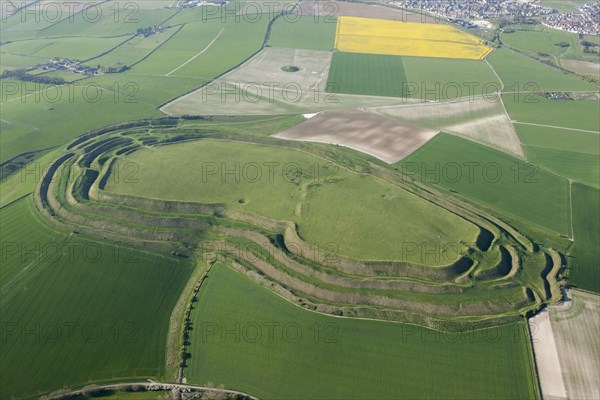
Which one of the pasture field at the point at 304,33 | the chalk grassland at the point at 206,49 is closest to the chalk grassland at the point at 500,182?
the chalk grassland at the point at 206,49

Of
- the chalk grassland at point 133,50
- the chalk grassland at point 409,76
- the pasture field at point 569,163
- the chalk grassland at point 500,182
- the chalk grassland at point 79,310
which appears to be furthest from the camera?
the chalk grassland at point 133,50

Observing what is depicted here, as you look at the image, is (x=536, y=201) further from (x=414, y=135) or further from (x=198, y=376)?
(x=198, y=376)

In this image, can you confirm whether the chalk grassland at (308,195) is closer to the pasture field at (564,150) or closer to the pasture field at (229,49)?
the pasture field at (564,150)

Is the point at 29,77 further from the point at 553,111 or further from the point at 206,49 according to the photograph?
the point at 553,111

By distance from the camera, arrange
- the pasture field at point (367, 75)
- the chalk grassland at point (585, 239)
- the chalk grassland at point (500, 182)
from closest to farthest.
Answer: the chalk grassland at point (585, 239) < the chalk grassland at point (500, 182) < the pasture field at point (367, 75)

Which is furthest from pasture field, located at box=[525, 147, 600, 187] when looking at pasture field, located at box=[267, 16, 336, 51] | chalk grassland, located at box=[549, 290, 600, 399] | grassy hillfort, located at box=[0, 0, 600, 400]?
pasture field, located at box=[267, 16, 336, 51]

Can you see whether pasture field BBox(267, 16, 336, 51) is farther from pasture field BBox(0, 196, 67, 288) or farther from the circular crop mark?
pasture field BBox(0, 196, 67, 288)

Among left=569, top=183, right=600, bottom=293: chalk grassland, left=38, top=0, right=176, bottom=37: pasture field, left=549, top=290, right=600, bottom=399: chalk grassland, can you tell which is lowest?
left=549, top=290, right=600, bottom=399: chalk grassland

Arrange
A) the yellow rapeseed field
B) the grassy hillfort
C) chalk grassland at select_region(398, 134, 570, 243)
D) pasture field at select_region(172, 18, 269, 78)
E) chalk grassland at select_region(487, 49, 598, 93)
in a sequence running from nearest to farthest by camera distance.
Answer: the grassy hillfort < chalk grassland at select_region(398, 134, 570, 243) < chalk grassland at select_region(487, 49, 598, 93) < pasture field at select_region(172, 18, 269, 78) < the yellow rapeseed field
